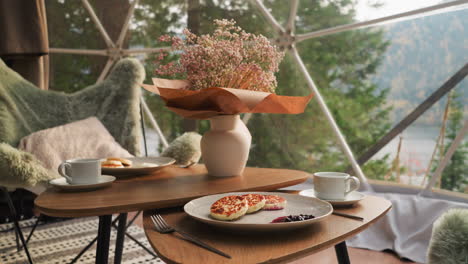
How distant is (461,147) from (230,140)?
2.14 m

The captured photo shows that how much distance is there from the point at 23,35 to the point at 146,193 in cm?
251

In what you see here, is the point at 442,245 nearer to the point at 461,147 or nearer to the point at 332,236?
the point at 332,236

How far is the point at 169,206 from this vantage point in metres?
1.16

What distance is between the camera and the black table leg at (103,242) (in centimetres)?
Result: 126

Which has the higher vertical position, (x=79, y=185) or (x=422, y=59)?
(x=422, y=59)

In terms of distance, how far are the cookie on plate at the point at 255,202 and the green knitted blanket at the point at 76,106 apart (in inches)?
→ 75.4

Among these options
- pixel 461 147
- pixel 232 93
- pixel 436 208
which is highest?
pixel 232 93

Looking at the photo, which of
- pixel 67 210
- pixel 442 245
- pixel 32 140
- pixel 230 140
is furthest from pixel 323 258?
pixel 32 140

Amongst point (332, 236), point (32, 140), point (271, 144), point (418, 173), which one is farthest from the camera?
point (271, 144)

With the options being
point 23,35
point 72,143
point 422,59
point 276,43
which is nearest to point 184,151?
point 72,143

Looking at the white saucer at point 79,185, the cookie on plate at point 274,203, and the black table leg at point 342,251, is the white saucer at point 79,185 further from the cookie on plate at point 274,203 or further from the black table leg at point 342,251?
the black table leg at point 342,251

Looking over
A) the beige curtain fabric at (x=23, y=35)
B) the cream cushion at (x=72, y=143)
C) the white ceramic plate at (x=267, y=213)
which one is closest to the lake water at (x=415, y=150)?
the cream cushion at (x=72, y=143)

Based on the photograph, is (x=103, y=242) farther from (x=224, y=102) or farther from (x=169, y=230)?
(x=224, y=102)

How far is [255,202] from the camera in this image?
1.03 meters
